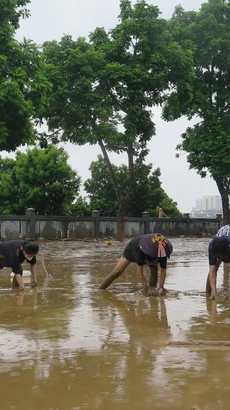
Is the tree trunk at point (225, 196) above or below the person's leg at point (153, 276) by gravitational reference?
above

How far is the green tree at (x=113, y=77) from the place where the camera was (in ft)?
81.3

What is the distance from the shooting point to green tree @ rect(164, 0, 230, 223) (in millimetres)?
31719

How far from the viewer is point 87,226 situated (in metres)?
30.5

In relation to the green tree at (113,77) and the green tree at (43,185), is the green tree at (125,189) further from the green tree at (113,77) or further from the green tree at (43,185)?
the green tree at (113,77)

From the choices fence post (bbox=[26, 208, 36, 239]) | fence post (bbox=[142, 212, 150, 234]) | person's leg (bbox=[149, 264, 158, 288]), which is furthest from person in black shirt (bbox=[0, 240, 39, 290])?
fence post (bbox=[142, 212, 150, 234])

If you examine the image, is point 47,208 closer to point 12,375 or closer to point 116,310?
point 116,310

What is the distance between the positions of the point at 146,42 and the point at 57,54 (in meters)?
4.08

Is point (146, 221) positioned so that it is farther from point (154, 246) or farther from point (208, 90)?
point (154, 246)

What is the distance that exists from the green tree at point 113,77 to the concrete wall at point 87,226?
14.0 ft

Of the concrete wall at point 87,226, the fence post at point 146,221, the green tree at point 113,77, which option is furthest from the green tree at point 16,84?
the fence post at point 146,221

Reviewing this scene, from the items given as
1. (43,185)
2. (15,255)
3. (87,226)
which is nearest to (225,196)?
(87,226)

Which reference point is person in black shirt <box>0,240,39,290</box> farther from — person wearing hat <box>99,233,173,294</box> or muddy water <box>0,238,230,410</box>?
person wearing hat <box>99,233,173,294</box>

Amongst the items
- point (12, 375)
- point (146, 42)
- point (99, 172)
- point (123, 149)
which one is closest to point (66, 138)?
point (123, 149)

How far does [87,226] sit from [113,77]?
29.1 ft
